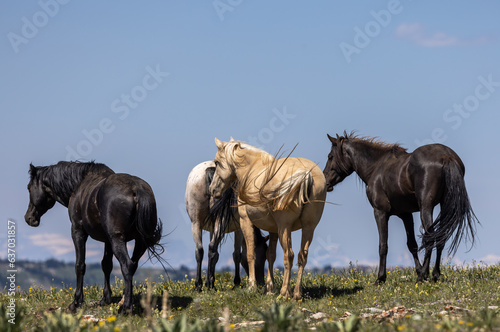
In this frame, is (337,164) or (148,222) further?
(337,164)

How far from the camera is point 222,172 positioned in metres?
11.2

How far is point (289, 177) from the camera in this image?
10.3m

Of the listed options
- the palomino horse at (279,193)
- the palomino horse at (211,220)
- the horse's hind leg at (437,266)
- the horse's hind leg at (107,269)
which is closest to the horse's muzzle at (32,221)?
the horse's hind leg at (107,269)

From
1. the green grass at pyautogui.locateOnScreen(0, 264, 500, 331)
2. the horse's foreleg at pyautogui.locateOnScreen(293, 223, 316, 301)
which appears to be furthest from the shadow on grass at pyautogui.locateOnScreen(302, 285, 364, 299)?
the horse's foreleg at pyautogui.locateOnScreen(293, 223, 316, 301)

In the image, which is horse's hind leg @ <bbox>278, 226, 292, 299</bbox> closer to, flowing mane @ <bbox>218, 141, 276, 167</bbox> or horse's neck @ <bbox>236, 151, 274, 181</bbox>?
horse's neck @ <bbox>236, 151, 274, 181</bbox>

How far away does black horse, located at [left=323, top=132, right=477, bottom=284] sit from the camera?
1166 centimetres

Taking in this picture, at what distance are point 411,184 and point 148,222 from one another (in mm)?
4964

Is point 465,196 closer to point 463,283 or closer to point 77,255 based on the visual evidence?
point 463,283

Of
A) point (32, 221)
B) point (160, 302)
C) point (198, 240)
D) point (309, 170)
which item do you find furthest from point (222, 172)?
point (32, 221)

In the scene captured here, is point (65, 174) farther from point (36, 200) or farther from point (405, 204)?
point (405, 204)

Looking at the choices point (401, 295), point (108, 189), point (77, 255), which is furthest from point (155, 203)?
point (401, 295)

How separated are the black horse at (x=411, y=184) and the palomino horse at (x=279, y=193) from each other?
236 cm

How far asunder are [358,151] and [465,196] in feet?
9.23

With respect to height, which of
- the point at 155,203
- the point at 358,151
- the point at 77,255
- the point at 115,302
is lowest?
the point at 115,302
